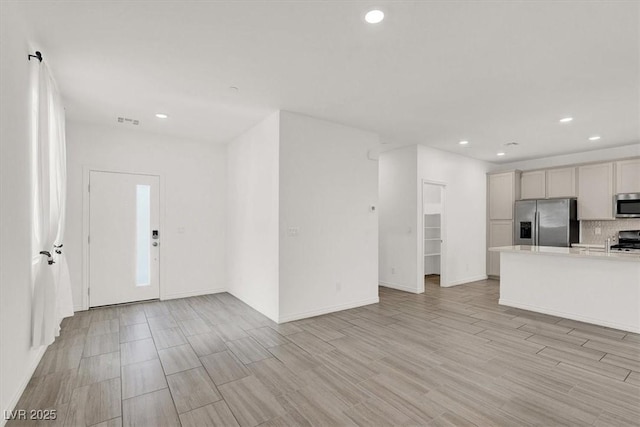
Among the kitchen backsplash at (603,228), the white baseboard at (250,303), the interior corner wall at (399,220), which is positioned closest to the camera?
the white baseboard at (250,303)

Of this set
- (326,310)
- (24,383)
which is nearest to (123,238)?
(24,383)

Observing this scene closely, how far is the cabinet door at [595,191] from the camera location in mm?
5824

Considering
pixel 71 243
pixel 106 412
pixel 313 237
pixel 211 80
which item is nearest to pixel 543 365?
pixel 313 237

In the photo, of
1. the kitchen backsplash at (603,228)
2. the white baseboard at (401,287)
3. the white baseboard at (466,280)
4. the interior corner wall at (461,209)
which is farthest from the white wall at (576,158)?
the white baseboard at (401,287)

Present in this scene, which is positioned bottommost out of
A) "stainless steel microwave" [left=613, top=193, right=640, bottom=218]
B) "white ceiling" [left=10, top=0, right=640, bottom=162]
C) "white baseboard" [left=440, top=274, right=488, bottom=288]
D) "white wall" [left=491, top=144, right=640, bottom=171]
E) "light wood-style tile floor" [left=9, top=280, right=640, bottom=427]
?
"white baseboard" [left=440, top=274, right=488, bottom=288]

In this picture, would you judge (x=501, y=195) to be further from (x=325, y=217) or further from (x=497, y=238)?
(x=325, y=217)

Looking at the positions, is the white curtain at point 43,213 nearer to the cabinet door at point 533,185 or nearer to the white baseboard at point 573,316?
the white baseboard at point 573,316

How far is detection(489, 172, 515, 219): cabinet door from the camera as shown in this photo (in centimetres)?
705

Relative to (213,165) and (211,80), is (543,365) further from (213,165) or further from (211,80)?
(213,165)

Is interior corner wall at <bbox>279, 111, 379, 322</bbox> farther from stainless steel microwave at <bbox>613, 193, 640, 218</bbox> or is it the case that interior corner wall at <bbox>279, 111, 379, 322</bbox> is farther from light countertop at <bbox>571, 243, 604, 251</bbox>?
stainless steel microwave at <bbox>613, 193, 640, 218</bbox>

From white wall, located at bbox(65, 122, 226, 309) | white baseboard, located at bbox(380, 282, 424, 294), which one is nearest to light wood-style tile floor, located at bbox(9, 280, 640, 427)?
white wall, located at bbox(65, 122, 226, 309)

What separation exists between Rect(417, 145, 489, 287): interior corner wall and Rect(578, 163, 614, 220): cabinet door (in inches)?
72.1

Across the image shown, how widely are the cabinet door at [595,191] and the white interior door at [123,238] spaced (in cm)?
826

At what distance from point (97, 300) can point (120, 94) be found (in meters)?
3.24
